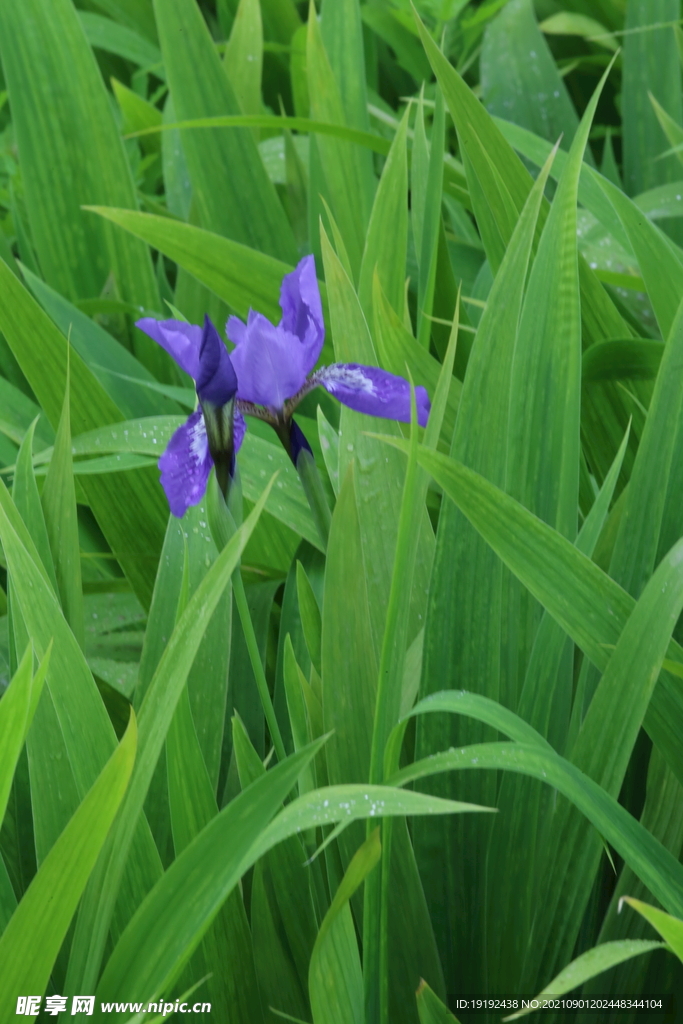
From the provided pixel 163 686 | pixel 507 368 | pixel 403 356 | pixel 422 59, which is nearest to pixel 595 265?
pixel 403 356

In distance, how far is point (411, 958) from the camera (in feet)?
1.59

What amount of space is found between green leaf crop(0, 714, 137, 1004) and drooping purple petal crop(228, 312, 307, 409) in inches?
7.4

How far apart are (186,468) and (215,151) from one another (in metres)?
0.66

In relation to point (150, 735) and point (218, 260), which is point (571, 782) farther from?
point (218, 260)

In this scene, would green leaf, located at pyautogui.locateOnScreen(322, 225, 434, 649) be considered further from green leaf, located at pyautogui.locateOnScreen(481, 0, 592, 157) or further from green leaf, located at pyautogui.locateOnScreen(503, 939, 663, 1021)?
green leaf, located at pyautogui.locateOnScreen(481, 0, 592, 157)

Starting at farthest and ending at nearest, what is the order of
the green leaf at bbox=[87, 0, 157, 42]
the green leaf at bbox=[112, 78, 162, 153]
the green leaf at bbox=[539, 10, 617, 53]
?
the green leaf at bbox=[87, 0, 157, 42], the green leaf at bbox=[539, 10, 617, 53], the green leaf at bbox=[112, 78, 162, 153]

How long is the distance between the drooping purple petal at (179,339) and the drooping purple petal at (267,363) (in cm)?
2

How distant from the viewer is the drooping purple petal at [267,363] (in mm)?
462

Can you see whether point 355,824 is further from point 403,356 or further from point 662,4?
point 662,4

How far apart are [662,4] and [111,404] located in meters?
0.96

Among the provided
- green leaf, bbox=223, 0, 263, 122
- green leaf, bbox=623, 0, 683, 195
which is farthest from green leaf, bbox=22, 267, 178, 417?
green leaf, bbox=623, 0, 683, 195

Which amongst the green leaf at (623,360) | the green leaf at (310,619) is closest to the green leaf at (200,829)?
the green leaf at (310,619)

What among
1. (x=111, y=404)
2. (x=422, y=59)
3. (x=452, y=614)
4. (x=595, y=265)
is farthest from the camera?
(x=422, y=59)

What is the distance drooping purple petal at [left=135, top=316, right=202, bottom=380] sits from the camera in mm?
458
